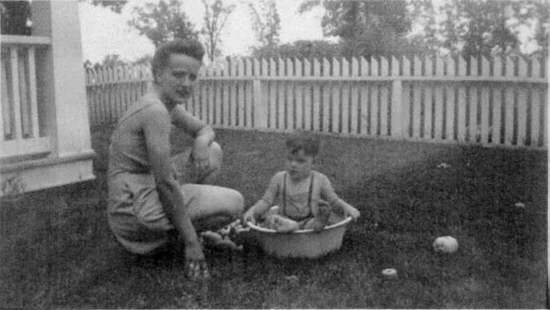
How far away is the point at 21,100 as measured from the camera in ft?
14.5

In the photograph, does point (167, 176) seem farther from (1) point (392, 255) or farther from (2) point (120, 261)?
(1) point (392, 255)

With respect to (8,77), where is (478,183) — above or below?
below

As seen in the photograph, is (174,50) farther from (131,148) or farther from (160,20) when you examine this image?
(160,20)

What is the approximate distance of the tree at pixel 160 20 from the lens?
5.42 meters

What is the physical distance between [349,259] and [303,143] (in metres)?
0.62

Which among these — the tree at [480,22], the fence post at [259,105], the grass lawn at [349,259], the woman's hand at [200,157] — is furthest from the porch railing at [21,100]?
the fence post at [259,105]

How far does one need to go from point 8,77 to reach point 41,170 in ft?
2.45

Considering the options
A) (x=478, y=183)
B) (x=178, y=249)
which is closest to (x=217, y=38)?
(x=478, y=183)

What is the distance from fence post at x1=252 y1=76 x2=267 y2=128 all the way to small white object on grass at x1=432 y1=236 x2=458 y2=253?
→ 5523 mm

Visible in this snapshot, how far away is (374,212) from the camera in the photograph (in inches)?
140

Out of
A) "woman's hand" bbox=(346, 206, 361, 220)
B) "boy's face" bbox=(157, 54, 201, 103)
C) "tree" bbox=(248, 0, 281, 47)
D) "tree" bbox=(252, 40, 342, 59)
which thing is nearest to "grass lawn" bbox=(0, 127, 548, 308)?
"woman's hand" bbox=(346, 206, 361, 220)

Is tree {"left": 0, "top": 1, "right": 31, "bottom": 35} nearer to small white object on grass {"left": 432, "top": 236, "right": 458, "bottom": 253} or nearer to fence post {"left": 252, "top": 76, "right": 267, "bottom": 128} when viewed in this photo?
fence post {"left": 252, "top": 76, "right": 267, "bottom": 128}

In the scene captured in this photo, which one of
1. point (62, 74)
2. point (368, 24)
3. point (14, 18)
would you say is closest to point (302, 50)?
point (368, 24)

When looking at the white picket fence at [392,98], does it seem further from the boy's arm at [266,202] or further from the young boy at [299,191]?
the boy's arm at [266,202]
